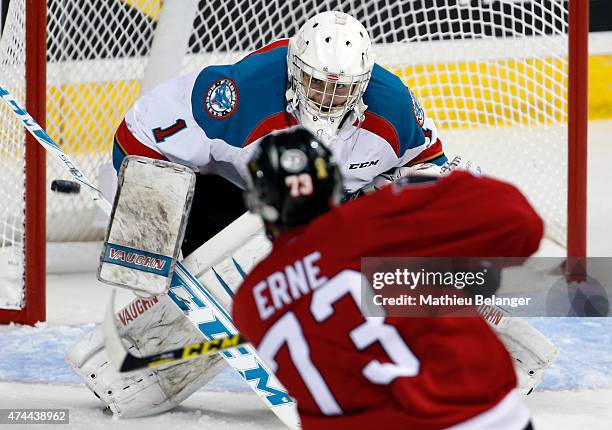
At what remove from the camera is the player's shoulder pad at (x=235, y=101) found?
263 cm

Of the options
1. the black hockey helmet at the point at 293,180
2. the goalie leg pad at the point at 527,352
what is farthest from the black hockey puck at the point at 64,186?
the black hockey helmet at the point at 293,180

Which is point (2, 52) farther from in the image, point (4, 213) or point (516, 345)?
point (516, 345)

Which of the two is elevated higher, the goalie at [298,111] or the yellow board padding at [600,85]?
the goalie at [298,111]

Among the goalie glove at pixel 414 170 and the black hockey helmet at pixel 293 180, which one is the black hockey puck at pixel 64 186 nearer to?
the goalie glove at pixel 414 170

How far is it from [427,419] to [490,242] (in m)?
0.22

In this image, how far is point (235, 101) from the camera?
2635 millimetres

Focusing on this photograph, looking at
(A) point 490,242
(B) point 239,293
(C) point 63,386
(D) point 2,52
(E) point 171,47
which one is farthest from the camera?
(E) point 171,47

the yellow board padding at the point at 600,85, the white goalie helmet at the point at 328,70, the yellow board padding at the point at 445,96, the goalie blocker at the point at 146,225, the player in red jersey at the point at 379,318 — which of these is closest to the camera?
the player in red jersey at the point at 379,318

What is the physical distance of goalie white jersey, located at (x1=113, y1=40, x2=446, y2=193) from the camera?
2.63 meters

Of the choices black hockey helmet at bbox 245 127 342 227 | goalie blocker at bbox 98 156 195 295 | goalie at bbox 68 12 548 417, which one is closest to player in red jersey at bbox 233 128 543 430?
black hockey helmet at bbox 245 127 342 227

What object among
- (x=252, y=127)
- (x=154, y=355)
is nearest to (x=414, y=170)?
(x=252, y=127)

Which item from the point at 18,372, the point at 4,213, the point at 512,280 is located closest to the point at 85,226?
the point at 4,213

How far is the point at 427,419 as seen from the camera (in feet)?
4.50

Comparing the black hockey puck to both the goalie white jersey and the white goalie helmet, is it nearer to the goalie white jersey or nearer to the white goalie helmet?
the goalie white jersey
